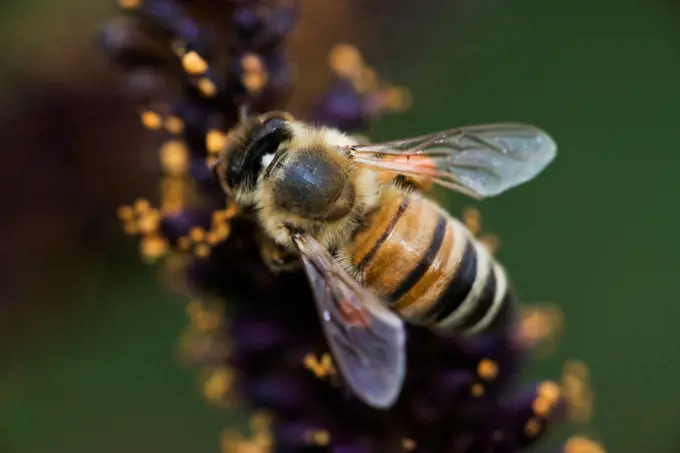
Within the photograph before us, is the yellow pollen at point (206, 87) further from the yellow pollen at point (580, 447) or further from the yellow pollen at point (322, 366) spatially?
the yellow pollen at point (580, 447)

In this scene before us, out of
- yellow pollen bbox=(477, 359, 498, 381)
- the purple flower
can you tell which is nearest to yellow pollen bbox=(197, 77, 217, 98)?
the purple flower

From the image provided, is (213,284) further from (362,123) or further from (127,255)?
(127,255)

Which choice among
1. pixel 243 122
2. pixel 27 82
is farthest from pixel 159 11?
Result: pixel 27 82

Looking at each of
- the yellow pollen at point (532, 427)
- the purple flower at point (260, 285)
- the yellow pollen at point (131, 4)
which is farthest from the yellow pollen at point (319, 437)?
the yellow pollen at point (131, 4)

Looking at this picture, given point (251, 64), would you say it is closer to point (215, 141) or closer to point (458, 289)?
point (215, 141)

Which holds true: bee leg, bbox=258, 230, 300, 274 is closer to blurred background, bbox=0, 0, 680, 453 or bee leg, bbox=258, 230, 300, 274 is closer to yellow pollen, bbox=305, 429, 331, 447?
yellow pollen, bbox=305, 429, 331, 447

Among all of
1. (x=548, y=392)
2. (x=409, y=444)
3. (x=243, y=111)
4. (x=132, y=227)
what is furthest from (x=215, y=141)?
(x=548, y=392)
